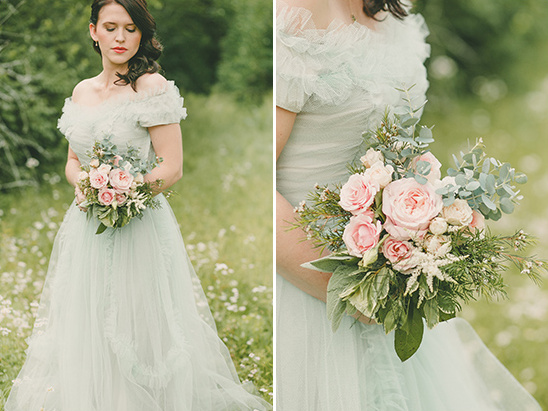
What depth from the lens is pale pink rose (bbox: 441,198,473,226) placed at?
5.50ft

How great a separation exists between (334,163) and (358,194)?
344mm

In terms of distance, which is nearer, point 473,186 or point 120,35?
point 473,186

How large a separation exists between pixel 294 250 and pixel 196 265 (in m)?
2.19

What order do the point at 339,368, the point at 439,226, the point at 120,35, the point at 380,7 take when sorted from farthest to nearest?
the point at 120,35 → the point at 380,7 → the point at 339,368 → the point at 439,226

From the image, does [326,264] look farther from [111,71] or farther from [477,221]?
[111,71]

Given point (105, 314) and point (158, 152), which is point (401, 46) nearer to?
point (158, 152)

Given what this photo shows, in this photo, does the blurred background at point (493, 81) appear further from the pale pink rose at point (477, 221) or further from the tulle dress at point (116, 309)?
the pale pink rose at point (477, 221)

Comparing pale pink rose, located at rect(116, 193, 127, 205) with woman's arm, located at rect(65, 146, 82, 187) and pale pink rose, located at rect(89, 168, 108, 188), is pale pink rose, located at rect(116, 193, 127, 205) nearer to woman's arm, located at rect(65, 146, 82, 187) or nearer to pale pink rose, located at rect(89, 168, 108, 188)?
pale pink rose, located at rect(89, 168, 108, 188)

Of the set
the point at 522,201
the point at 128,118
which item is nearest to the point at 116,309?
the point at 128,118

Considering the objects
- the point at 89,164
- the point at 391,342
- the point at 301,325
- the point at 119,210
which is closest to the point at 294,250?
the point at 301,325

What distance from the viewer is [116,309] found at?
98.0 inches

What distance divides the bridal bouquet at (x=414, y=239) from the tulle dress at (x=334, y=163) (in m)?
0.22

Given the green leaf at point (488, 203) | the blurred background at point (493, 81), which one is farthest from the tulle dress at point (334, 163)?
the blurred background at point (493, 81)

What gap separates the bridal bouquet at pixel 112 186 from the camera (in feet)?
7.36
